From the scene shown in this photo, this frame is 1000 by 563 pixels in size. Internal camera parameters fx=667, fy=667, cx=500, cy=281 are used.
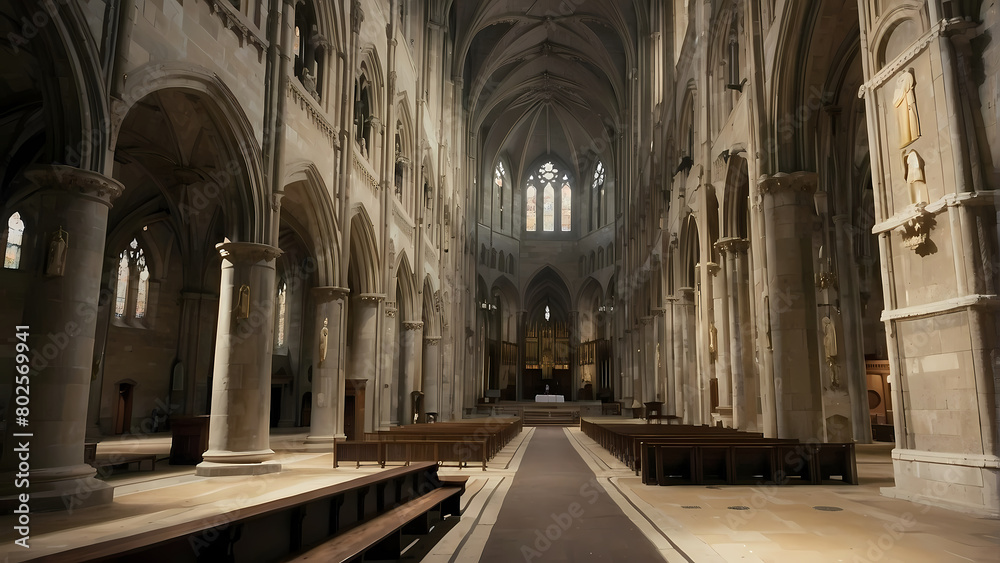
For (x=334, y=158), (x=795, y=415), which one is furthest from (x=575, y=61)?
(x=795, y=415)

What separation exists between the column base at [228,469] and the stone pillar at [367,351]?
764cm

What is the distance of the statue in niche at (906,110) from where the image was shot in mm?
8500

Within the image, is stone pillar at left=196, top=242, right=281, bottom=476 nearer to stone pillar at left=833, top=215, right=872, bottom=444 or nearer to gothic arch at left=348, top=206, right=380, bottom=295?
gothic arch at left=348, top=206, right=380, bottom=295

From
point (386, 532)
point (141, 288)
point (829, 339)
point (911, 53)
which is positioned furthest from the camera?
point (141, 288)

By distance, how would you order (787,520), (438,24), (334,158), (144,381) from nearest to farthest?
(787,520) → (334,158) → (144,381) → (438,24)

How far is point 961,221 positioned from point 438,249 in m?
26.1

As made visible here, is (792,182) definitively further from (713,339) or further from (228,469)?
(228,469)

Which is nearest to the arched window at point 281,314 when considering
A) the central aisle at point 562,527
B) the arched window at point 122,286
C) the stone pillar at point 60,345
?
the arched window at point 122,286

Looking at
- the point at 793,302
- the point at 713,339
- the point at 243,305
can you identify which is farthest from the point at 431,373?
the point at 793,302

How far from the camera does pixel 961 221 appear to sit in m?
7.62

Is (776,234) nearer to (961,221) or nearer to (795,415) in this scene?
(795,415)

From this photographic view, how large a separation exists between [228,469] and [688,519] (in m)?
7.72

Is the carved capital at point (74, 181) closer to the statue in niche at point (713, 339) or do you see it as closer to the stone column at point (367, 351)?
the stone column at point (367, 351)

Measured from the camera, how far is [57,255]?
766cm
